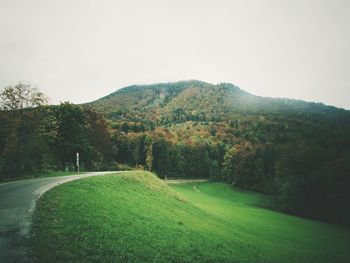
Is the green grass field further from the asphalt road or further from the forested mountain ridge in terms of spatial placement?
the forested mountain ridge

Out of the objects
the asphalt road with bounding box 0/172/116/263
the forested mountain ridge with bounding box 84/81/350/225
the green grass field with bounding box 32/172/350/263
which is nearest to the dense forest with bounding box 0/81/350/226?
the forested mountain ridge with bounding box 84/81/350/225

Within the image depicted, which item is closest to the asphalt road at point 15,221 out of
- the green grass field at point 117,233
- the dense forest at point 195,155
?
the green grass field at point 117,233

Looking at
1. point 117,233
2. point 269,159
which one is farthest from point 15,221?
point 269,159

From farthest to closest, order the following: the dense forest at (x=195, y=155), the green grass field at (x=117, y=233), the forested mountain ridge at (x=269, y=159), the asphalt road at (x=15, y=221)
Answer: the forested mountain ridge at (x=269, y=159) → the dense forest at (x=195, y=155) → the green grass field at (x=117, y=233) → the asphalt road at (x=15, y=221)

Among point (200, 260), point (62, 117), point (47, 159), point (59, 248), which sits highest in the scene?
→ point (62, 117)

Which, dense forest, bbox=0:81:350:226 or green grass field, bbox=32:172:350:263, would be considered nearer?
green grass field, bbox=32:172:350:263

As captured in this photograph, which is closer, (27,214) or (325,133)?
(27,214)

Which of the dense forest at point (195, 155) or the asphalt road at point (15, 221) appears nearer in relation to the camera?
the asphalt road at point (15, 221)

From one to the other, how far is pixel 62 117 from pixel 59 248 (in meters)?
41.6

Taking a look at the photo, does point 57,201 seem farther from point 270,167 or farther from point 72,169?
point 270,167

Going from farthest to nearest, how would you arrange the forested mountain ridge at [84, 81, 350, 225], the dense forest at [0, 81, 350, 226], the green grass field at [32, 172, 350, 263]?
the forested mountain ridge at [84, 81, 350, 225] < the dense forest at [0, 81, 350, 226] < the green grass field at [32, 172, 350, 263]

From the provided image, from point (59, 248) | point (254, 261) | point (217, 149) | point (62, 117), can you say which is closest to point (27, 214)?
point (59, 248)

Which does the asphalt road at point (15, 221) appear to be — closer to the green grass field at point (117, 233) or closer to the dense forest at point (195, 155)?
the green grass field at point (117, 233)

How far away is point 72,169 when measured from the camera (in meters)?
50.8
